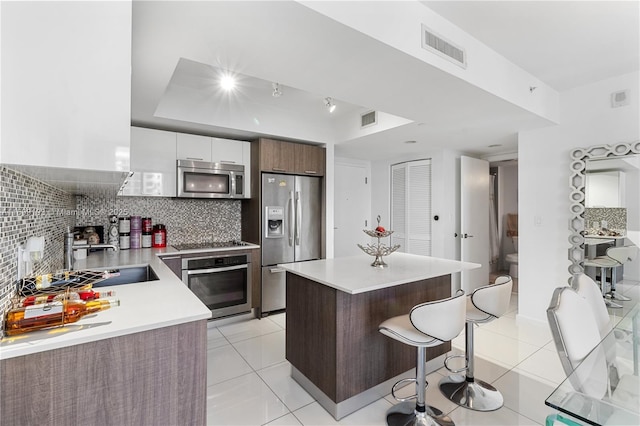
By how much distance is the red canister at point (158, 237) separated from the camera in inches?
135

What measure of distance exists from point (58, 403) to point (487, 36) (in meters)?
2.94

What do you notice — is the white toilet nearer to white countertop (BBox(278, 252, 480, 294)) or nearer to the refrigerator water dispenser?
white countertop (BBox(278, 252, 480, 294))

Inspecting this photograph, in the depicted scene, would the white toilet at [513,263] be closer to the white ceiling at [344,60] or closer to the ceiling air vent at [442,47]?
the white ceiling at [344,60]

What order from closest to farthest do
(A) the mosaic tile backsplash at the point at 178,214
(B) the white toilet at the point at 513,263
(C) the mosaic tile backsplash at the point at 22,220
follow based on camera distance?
(C) the mosaic tile backsplash at the point at 22,220 < (A) the mosaic tile backsplash at the point at 178,214 < (B) the white toilet at the point at 513,263

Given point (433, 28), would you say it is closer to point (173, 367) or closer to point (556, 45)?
point (556, 45)

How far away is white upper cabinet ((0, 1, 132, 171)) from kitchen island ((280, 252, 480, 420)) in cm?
135

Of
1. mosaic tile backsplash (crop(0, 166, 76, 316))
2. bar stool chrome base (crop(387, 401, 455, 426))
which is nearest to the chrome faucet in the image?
mosaic tile backsplash (crop(0, 166, 76, 316))

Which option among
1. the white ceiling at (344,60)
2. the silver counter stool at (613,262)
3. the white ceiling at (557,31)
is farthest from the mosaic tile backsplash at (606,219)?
the white ceiling at (557,31)

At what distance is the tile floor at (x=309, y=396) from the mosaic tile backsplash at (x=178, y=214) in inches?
44.5

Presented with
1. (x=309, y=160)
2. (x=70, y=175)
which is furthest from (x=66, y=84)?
(x=309, y=160)

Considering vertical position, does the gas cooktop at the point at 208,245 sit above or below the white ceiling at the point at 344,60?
below

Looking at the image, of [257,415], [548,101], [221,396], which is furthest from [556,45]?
[221,396]

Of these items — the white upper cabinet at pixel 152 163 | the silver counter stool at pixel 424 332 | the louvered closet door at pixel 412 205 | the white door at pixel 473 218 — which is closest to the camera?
the silver counter stool at pixel 424 332

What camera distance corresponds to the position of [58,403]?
1001 mm
